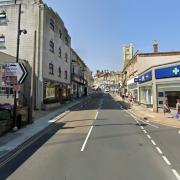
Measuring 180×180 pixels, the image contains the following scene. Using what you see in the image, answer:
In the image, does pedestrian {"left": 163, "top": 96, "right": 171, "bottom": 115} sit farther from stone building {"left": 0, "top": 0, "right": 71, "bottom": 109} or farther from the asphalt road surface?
stone building {"left": 0, "top": 0, "right": 71, "bottom": 109}

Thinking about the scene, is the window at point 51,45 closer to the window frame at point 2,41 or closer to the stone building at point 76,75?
the window frame at point 2,41

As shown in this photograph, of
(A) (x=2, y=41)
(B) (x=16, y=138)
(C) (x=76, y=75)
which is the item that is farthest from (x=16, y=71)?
(C) (x=76, y=75)

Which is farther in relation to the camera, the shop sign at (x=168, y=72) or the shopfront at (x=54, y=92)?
the shopfront at (x=54, y=92)

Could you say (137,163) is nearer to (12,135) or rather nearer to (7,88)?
(12,135)

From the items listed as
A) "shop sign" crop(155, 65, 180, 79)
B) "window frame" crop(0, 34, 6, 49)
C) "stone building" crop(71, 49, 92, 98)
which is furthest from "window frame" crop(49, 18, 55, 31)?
"stone building" crop(71, 49, 92, 98)

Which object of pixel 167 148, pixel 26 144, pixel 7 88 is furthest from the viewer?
pixel 7 88

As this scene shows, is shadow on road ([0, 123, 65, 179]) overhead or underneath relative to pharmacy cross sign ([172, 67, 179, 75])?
underneath

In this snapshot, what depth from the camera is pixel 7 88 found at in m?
29.9

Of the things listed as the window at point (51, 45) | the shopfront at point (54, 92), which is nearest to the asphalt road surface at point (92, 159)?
the shopfront at point (54, 92)

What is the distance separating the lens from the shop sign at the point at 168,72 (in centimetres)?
2812

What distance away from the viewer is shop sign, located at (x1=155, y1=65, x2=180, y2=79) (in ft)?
92.3

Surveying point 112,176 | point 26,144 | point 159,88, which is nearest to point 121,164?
point 112,176

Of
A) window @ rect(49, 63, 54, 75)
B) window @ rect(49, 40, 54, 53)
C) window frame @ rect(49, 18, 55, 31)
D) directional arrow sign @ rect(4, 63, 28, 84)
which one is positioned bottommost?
directional arrow sign @ rect(4, 63, 28, 84)

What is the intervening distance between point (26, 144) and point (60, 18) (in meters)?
33.1
